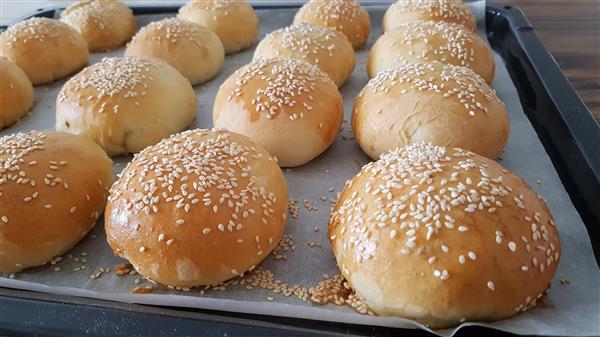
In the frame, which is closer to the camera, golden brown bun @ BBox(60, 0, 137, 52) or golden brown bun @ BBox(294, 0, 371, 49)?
golden brown bun @ BBox(294, 0, 371, 49)

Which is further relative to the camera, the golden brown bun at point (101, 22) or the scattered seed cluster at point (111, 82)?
the golden brown bun at point (101, 22)

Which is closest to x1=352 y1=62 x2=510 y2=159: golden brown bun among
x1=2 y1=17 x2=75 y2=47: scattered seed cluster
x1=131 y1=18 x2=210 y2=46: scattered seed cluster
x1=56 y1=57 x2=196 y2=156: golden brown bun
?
x1=56 y1=57 x2=196 y2=156: golden brown bun

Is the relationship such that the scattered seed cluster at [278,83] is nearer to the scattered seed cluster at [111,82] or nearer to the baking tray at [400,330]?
the scattered seed cluster at [111,82]

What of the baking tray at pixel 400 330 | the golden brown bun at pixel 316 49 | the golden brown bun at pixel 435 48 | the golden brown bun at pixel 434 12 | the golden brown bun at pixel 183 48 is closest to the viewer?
the baking tray at pixel 400 330

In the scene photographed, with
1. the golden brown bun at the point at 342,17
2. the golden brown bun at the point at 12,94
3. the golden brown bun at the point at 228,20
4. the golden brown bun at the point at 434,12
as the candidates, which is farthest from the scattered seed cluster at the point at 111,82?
the golden brown bun at the point at 434,12

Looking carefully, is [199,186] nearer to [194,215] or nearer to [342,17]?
[194,215]

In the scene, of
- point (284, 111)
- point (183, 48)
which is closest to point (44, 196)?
point (284, 111)

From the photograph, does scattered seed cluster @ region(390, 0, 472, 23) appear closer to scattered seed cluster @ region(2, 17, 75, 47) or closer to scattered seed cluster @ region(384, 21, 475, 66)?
scattered seed cluster @ region(384, 21, 475, 66)
